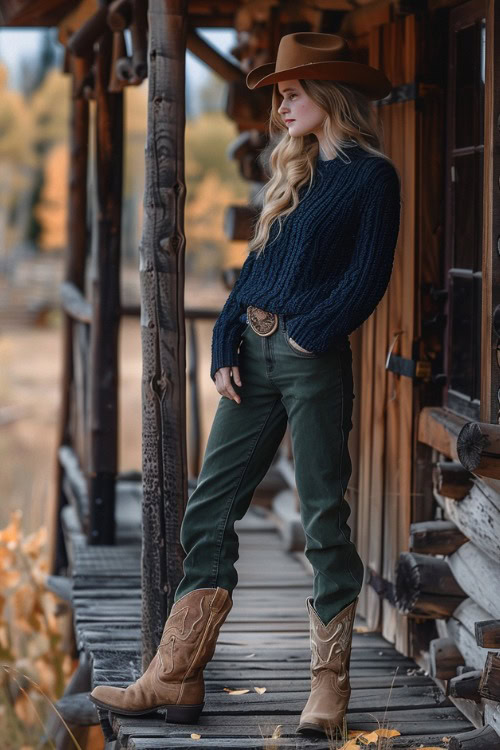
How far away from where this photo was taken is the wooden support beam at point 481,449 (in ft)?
10.9

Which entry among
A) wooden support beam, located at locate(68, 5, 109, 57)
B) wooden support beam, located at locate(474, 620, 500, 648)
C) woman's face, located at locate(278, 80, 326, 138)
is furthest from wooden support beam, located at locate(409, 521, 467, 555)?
wooden support beam, located at locate(68, 5, 109, 57)

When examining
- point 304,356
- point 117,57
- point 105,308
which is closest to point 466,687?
point 304,356

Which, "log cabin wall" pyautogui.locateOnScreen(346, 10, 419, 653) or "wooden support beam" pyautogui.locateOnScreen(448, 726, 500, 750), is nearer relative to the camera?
"wooden support beam" pyautogui.locateOnScreen(448, 726, 500, 750)

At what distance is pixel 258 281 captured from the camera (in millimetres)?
3607

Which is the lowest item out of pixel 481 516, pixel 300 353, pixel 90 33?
pixel 481 516

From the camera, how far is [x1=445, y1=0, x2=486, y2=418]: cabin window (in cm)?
425

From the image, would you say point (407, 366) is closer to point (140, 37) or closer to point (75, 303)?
point (140, 37)

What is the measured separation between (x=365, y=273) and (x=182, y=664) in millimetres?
1389

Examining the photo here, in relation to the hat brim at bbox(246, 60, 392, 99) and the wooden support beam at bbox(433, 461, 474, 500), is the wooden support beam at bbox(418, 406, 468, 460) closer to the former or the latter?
the wooden support beam at bbox(433, 461, 474, 500)

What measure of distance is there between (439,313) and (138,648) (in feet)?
5.81

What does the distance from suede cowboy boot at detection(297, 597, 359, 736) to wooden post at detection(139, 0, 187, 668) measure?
2.31 feet

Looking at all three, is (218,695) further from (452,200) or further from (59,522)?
(59,522)

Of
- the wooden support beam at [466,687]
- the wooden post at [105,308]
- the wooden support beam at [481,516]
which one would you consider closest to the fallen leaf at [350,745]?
the wooden support beam at [466,687]

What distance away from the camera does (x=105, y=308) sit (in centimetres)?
643
